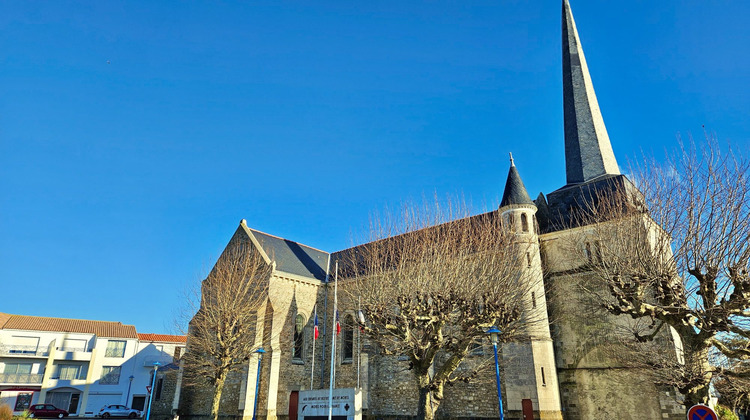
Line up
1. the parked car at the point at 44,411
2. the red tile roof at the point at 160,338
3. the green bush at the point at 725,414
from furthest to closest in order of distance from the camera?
1. the red tile roof at the point at 160,338
2. the parked car at the point at 44,411
3. the green bush at the point at 725,414

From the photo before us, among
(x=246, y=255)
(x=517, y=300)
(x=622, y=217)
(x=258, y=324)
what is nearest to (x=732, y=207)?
(x=622, y=217)

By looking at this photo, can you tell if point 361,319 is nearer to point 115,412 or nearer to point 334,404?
point 334,404

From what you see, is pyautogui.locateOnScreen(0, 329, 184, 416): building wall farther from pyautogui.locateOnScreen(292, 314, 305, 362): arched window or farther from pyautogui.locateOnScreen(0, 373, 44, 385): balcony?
pyautogui.locateOnScreen(292, 314, 305, 362): arched window

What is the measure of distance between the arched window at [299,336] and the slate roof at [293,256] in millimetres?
2428

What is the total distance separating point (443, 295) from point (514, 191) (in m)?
7.15

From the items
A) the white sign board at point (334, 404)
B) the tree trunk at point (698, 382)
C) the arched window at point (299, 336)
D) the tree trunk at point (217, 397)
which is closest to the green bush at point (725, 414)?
the tree trunk at point (698, 382)

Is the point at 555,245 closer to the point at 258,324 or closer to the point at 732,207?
the point at 732,207

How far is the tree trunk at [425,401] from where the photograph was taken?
1479 centimetres

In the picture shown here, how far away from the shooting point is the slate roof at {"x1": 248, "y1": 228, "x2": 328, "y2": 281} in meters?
25.5

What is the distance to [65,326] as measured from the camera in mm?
41094

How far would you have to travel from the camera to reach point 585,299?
1914 centimetres

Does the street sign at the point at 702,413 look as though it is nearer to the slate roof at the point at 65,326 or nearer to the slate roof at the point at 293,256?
the slate roof at the point at 293,256

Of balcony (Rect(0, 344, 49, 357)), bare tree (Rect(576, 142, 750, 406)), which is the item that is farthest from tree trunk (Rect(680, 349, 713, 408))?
balcony (Rect(0, 344, 49, 357))

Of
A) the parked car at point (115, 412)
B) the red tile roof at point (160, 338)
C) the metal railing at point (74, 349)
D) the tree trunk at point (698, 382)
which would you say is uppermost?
the red tile roof at point (160, 338)
